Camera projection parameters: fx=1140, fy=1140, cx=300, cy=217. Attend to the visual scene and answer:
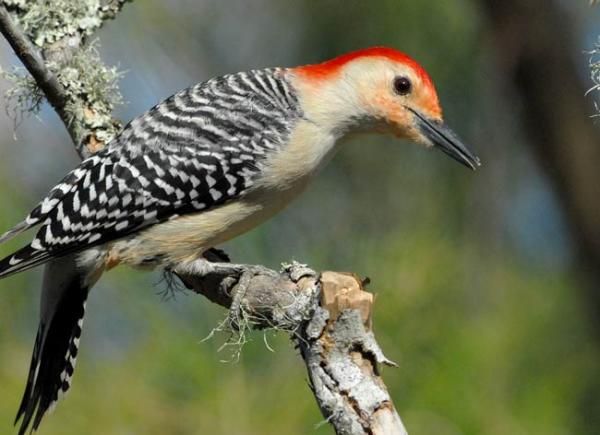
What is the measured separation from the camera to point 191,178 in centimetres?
450

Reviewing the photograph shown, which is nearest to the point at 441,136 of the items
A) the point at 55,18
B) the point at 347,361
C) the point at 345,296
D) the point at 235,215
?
the point at 235,215

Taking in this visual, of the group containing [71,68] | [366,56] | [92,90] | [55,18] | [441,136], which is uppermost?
[55,18]

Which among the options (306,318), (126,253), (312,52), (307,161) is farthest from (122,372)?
(312,52)

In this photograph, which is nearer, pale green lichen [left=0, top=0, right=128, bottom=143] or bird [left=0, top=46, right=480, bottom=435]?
bird [left=0, top=46, right=480, bottom=435]

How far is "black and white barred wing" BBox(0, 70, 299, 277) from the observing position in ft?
14.6

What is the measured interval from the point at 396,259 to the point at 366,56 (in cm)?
100

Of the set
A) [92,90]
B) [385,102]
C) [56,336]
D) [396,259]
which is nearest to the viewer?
[56,336]

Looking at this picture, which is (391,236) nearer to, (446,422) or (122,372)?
(446,422)

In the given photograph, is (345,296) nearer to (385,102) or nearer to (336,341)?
(336,341)

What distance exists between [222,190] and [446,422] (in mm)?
1404

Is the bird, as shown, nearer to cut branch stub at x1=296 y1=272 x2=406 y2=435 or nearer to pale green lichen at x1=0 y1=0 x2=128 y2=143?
pale green lichen at x1=0 y1=0 x2=128 y2=143

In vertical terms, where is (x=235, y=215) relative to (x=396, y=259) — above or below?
above

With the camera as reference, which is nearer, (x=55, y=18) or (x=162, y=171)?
(x=162, y=171)

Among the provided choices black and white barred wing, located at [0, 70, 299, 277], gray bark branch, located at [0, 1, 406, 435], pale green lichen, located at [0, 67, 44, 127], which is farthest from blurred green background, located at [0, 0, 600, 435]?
gray bark branch, located at [0, 1, 406, 435]
